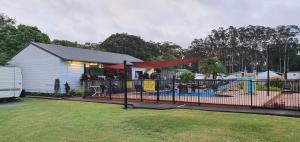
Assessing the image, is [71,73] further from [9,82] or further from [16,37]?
[16,37]

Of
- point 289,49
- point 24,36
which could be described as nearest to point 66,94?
point 24,36

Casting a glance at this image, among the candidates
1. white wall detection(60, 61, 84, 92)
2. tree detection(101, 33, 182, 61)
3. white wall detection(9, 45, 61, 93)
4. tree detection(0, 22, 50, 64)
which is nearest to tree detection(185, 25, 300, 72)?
tree detection(101, 33, 182, 61)

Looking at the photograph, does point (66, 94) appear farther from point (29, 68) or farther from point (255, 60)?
point (255, 60)

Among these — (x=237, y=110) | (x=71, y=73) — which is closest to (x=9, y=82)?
(x=71, y=73)

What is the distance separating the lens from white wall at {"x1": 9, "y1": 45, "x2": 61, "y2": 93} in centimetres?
1953

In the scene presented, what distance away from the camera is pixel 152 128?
7.66 metres

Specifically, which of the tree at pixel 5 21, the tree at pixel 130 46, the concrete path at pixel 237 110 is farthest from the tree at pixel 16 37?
the tree at pixel 130 46

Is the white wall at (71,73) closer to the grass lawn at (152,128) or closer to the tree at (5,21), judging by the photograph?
the grass lawn at (152,128)

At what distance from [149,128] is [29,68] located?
16523 millimetres

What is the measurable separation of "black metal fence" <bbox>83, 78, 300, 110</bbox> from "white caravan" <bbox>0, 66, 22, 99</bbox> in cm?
398

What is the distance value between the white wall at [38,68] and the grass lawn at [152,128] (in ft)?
32.2

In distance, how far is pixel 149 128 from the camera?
7.67m

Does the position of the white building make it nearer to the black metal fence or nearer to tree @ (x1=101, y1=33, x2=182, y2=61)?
the black metal fence

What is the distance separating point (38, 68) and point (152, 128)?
50.9 feet
